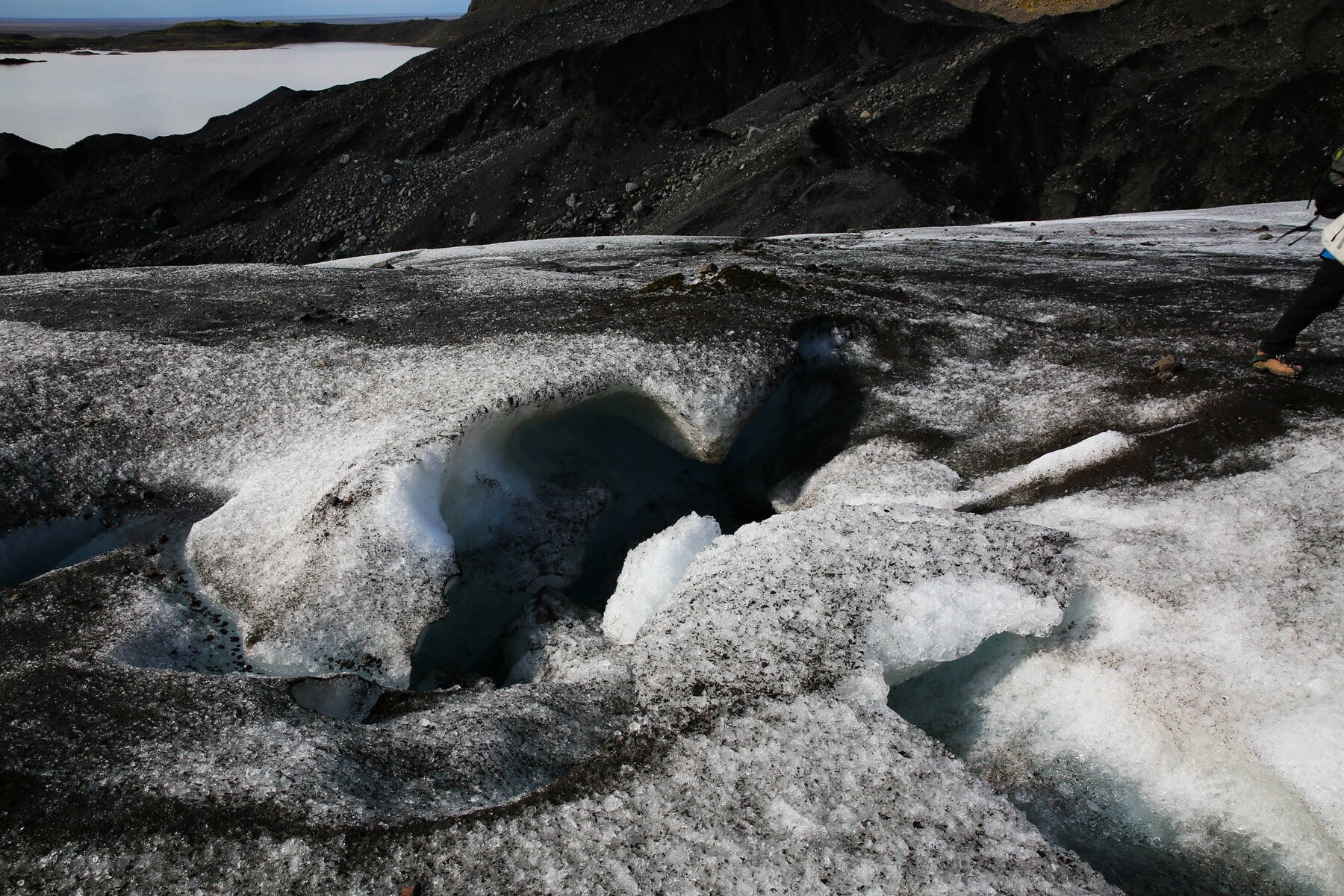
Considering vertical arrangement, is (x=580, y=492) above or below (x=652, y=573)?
below

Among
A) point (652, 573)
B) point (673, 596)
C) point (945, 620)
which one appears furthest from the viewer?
point (652, 573)

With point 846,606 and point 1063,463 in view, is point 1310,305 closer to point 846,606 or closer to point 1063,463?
point 1063,463

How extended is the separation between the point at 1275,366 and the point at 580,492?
5808 mm

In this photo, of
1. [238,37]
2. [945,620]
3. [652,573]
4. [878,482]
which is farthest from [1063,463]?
[238,37]

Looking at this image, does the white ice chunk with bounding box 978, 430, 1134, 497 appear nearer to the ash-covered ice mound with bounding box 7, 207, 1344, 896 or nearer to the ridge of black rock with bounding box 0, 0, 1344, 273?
the ash-covered ice mound with bounding box 7, 207, 1344, 896

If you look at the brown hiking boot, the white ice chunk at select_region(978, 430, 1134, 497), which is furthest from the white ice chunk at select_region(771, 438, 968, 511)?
the brown hiking boot

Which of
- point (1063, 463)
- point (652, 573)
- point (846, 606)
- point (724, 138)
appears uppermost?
point (724, 138)

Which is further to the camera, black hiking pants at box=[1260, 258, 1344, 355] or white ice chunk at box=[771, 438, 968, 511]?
white ice chunk at box=[771, 438, 968, 511]

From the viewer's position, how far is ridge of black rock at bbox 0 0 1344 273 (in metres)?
24.4

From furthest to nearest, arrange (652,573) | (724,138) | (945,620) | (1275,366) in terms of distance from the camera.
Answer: (724,138), (1275,366), (652,573), (945,620)

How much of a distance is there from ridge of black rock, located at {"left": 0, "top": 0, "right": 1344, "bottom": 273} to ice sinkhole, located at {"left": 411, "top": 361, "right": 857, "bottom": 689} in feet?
41.4

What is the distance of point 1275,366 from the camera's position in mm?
6445

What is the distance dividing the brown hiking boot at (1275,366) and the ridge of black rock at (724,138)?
12968 mm

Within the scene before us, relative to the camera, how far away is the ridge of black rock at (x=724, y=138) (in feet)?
80.2
